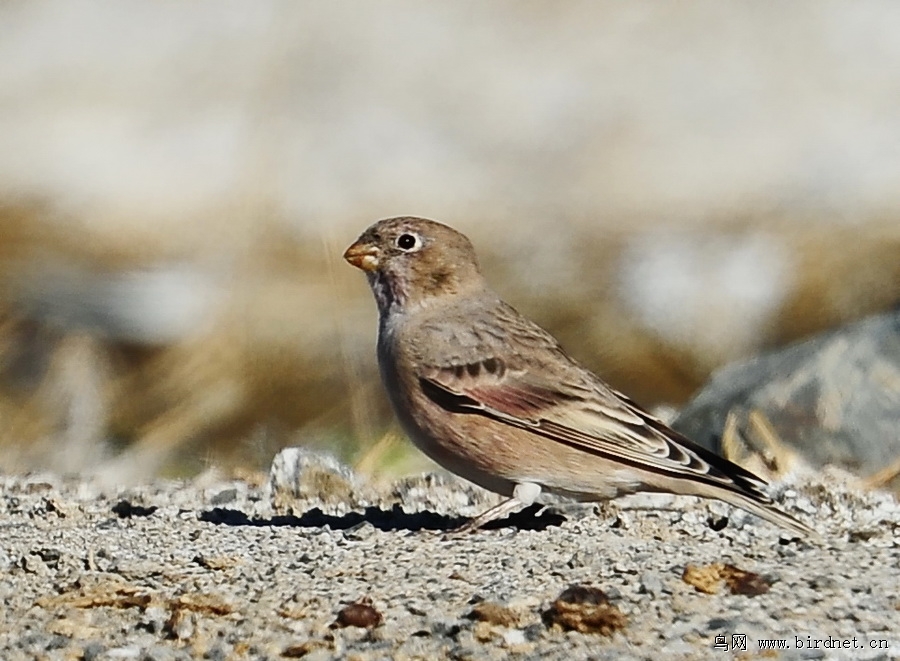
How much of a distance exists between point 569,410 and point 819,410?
5.72 ft

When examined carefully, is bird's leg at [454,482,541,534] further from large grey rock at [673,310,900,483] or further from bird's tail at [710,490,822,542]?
large grey rock at [673,310,900,483]

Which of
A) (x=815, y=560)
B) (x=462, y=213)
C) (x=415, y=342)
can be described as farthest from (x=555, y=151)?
(x=815, y=560)

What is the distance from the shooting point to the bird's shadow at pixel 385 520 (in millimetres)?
5348

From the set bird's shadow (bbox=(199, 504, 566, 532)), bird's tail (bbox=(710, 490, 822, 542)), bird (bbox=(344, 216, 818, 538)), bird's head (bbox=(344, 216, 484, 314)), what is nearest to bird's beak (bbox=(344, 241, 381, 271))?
bird's head (bbox=(344, 216, 484, 314))

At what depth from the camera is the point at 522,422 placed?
5.43 metres

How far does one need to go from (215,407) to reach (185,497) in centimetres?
251

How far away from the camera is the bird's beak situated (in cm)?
595

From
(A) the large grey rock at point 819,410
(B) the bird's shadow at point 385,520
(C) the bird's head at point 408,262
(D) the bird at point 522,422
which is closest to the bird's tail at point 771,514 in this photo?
(D) the bird at point 522,422

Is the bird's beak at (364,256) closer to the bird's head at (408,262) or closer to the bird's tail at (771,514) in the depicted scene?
the bird's head at (408,262)

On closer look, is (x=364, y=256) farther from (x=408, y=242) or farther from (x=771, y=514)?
(x=771, y=514)

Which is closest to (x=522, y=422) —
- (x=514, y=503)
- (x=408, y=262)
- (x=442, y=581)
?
(x=514, y=503)

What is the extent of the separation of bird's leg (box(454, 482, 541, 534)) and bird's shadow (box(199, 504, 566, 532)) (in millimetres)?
62

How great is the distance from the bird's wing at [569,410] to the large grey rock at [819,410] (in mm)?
1288

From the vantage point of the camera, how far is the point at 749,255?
31.1 ft
